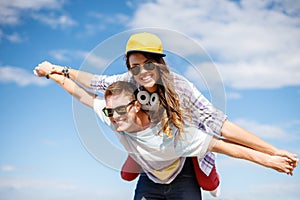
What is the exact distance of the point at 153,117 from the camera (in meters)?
4.50

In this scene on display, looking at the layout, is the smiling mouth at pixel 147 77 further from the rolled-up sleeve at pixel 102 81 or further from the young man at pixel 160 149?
the rolled-up sleeve at pixel 102 81

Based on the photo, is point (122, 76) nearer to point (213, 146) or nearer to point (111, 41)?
point (111, 41)

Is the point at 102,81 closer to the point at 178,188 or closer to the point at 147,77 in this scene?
the point at 147,77

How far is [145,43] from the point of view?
172 inches

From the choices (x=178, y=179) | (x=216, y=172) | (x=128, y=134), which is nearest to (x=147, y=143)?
(x=128, y=134)

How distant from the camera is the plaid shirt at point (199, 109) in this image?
4.59m

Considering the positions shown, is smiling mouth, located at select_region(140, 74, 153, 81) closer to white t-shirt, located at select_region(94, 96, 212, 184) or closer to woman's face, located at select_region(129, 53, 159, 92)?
woman's face, located at select_region(129, 53, 159, 92)

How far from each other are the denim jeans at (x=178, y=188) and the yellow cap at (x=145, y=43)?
1227 millimetres

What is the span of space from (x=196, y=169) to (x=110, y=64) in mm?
1423

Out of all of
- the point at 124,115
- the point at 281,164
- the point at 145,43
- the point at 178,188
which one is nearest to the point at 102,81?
the point at 124,115

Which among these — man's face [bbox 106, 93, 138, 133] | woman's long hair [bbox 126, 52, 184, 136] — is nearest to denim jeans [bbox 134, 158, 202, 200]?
woman's long hair [bbox 126, 52, 184, 136]

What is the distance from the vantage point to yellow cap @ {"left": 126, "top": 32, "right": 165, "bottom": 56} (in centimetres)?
437

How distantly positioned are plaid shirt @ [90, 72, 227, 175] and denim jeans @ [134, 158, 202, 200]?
0.19 metres

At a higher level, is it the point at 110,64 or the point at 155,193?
the point at 110,64
